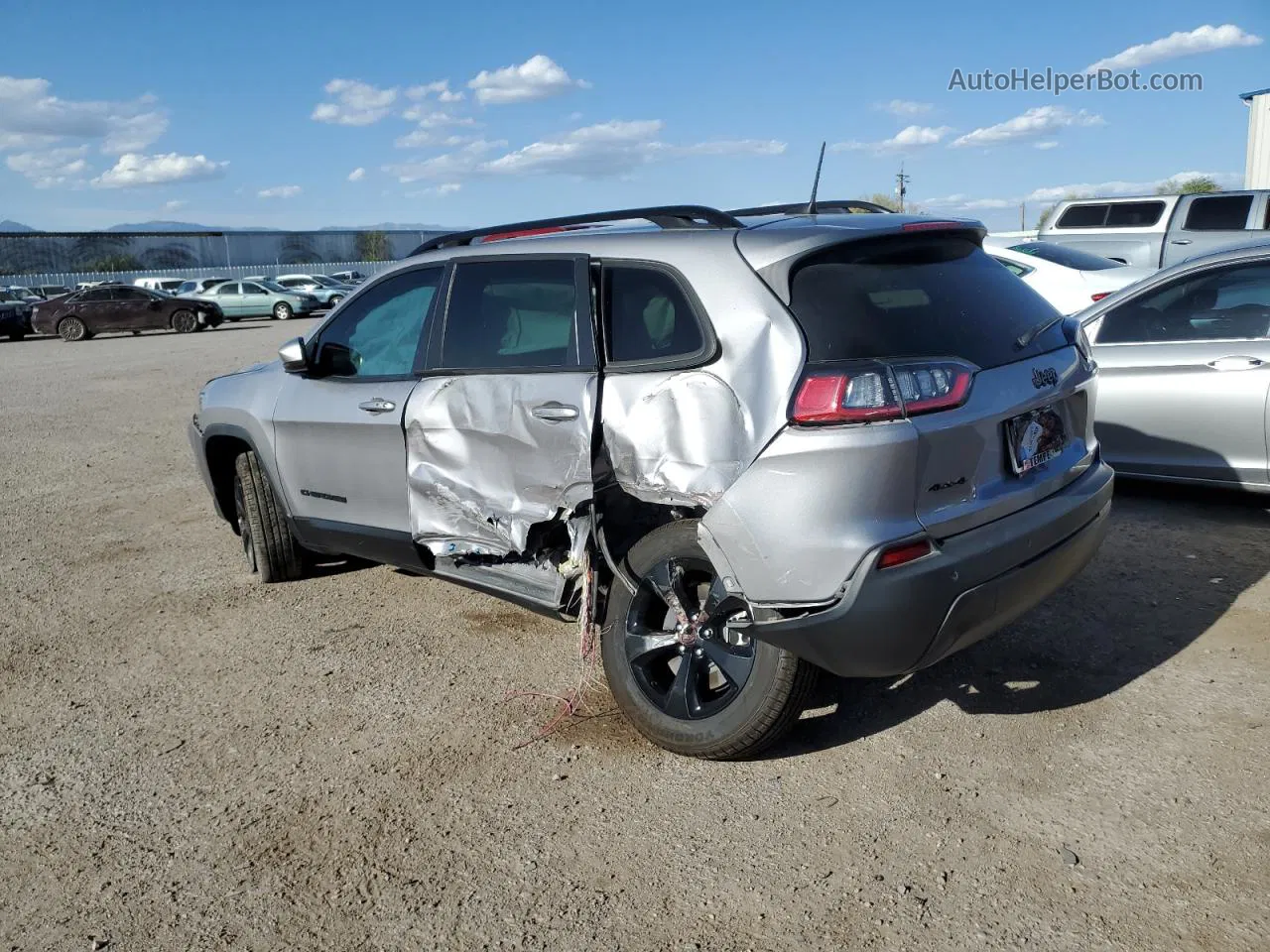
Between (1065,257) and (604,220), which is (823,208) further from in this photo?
(1065,257)

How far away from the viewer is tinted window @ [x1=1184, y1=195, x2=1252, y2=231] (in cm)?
1459

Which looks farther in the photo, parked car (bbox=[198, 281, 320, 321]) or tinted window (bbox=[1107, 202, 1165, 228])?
parked car (bbox=[198, 281, 320, 321])

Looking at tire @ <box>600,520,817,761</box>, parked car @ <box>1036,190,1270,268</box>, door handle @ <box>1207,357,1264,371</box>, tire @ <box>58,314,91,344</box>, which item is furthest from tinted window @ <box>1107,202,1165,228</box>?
tire @ <box>58,314,91,344</box>

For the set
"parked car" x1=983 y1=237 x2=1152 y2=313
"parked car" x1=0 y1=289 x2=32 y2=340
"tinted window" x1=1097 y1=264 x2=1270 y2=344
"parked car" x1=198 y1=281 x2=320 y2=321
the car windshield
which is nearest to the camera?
"tinted window" x1=1097 y1=264 x2=1270 y2=344

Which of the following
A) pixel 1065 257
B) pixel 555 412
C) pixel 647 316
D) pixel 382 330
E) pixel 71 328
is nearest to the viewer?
pixel 647 316

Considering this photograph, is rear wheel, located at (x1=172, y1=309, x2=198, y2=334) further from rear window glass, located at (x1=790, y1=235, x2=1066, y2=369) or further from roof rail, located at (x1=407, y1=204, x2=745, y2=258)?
rear window glass, located at (x1=790, y1=235, x2=1066, y2=369)

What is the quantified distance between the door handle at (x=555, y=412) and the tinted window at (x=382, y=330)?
2.92 feet

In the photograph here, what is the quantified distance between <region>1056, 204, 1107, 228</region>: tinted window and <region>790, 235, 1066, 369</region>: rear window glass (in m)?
14.1

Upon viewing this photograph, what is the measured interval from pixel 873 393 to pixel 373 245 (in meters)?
75.4

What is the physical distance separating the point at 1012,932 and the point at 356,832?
1.92 metres

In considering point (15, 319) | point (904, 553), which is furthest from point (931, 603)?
point (15, 319)

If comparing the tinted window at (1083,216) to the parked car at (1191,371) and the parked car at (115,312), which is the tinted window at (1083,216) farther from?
the parked car at (115,312)

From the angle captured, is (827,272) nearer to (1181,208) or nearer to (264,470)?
(264,470)

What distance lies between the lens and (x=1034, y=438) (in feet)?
11.6
